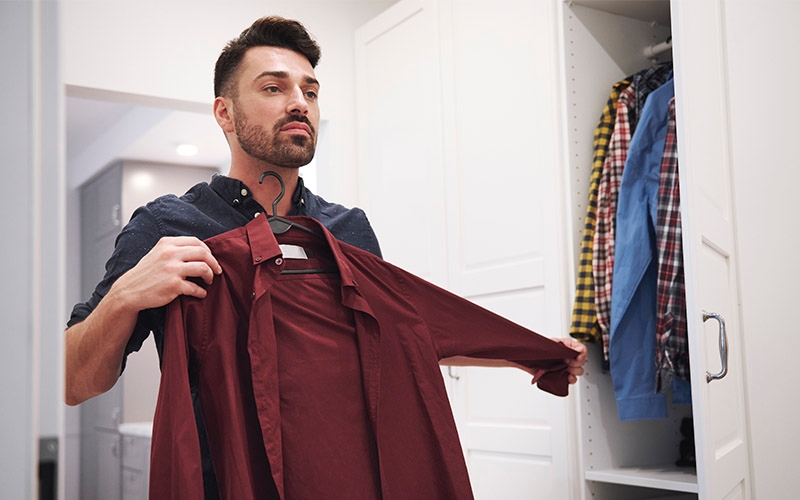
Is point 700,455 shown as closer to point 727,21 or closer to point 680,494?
point 680,494

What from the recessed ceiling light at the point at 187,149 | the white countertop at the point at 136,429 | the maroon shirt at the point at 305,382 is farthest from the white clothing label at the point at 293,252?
the recessed ceiling light at the point at 187,149

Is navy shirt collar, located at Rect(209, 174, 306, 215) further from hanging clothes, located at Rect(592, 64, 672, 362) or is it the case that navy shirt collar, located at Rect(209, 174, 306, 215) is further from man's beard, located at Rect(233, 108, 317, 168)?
hanging clothes, located at Rect(592, 64, 672, 362)

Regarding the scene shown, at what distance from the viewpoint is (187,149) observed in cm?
487

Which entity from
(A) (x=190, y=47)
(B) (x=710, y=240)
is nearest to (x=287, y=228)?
(B) (x=710, y=240)

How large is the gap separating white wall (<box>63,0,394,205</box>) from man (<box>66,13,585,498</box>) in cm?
128

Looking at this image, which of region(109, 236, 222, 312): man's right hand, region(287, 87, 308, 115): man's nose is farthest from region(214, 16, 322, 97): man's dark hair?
region(109, 236, 222, 312): man's right hand

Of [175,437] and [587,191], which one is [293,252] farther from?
[587,191]

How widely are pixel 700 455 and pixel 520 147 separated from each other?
117cm

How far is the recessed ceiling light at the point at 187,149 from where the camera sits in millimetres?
4808

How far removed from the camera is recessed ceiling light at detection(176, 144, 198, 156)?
4.81m

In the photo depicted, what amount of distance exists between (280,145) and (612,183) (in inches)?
40.2

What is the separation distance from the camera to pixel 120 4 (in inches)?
113

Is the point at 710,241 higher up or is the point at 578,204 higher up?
the point at 578,204

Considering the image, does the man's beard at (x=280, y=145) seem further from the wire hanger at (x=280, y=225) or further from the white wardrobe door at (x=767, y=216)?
the white wardrobe door at (x=767, y=216)
